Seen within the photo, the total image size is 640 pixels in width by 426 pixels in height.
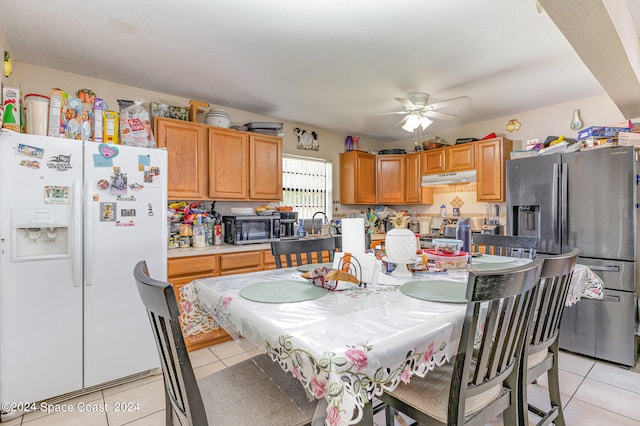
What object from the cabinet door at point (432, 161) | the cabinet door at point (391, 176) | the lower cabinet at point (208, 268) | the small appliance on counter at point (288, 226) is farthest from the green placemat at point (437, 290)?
the cabinet door at point (391, 176)

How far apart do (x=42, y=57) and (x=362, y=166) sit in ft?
11.8

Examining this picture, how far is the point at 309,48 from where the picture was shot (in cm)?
229

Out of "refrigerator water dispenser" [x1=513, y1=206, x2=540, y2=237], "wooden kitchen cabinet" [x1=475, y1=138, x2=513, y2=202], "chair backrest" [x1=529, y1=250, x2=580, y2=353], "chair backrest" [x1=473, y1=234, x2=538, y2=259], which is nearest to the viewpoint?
"chair backrest" [x1=529, y1=250, x2=580, y2=353]

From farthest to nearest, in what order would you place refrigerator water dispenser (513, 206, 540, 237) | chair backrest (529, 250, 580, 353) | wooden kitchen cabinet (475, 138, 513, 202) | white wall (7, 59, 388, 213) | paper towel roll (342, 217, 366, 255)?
Answer: 1. wooden kitchen cabinet (475, 138, 513, 202)
2. refrigerator water dispenser (513, 206, 540, 237)
3. white wall (7, 59, 388, 213)
4. paper towel roll (342, 217, 366, 255)
5. chair backrest (529, 250, 580, 353)

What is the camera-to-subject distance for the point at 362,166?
4.65 meters

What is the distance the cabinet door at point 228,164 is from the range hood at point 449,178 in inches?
97.0

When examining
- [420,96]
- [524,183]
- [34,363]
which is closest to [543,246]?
[524,183]

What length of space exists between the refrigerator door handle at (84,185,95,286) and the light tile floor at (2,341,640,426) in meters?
0.77

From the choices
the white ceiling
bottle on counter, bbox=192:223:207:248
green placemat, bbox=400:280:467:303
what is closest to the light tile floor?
green placemat, bbox=400:280:467:303

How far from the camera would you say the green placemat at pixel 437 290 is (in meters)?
1.22

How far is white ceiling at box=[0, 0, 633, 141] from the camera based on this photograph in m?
1.88

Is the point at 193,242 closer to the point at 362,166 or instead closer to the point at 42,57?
the point at 42,57

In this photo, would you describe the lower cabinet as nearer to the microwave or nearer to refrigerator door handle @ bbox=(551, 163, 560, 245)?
the microwave

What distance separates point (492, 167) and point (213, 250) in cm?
329
